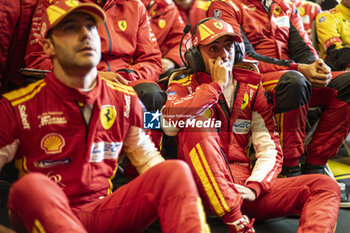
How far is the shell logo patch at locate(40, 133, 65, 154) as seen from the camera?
104 centimetres

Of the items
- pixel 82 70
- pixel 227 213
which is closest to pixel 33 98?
pixel 82 70

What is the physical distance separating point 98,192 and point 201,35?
80 centimetres

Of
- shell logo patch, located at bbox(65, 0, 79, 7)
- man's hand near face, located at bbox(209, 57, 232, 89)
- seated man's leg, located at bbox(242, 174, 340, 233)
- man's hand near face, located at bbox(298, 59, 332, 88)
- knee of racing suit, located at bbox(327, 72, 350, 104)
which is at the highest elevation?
shell logo patch, located at bbox(65, 0, 79, 7)

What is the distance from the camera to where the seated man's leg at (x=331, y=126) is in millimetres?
1813

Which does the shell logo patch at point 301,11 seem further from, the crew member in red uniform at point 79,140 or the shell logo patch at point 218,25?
the crew member in red uniform at point 79,140

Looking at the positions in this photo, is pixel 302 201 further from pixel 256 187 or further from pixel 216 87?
pixel 216 87

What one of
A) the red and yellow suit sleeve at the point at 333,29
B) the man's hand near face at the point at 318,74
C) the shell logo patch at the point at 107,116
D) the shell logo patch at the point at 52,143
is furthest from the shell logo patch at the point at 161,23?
the shell logo patch at the point at 52,143

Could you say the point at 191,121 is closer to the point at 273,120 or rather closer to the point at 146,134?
the point at 146,134

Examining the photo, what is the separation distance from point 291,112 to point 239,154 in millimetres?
309

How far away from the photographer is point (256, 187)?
1.44 meters

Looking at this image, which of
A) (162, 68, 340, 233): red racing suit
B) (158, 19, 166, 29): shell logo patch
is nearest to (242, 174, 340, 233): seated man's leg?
(162, 68, 340, 233): red racing suit

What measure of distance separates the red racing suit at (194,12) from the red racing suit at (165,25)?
0.20 m

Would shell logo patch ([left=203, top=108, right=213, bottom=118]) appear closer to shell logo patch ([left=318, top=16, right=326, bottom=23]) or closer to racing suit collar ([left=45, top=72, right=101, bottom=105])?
racing suit collar ([left=45, top=72, right=101, bottom=105])

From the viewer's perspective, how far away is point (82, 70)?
1042 millimetres
